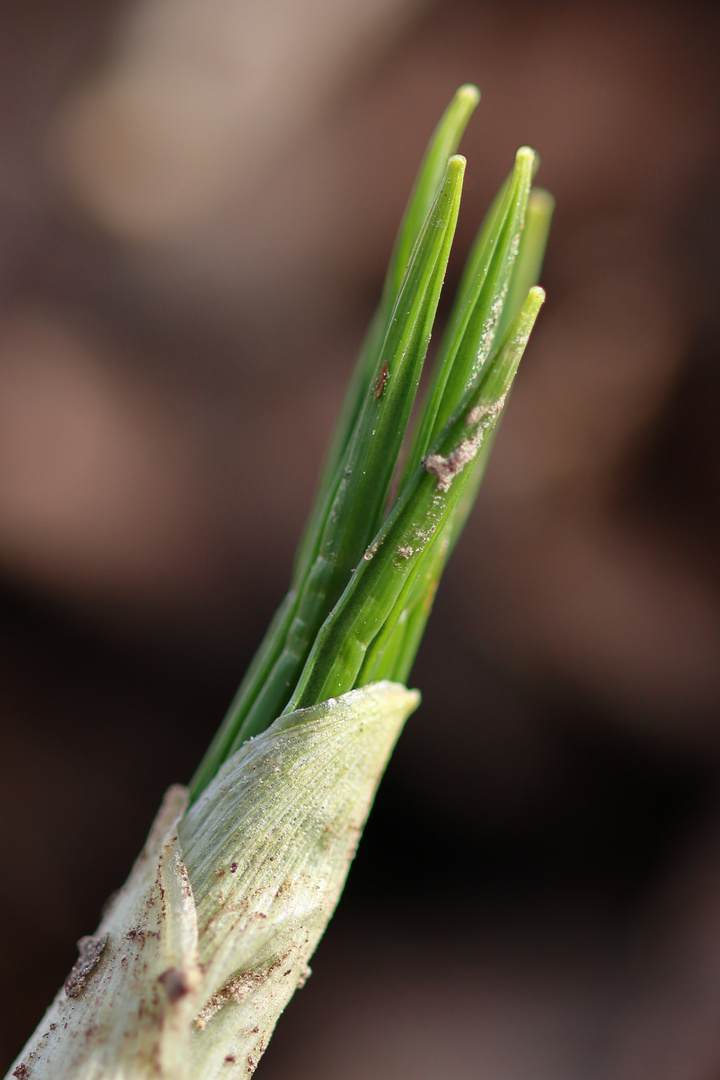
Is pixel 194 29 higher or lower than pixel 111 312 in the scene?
higher

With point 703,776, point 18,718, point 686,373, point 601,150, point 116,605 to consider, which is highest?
point 601,150

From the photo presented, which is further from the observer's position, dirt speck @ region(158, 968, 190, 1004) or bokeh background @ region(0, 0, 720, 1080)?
bokeh background @ region(0, 0, 720, 1080)

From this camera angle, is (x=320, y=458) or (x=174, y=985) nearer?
(x=174, y=985)

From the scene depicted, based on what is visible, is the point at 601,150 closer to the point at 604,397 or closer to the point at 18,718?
the point at 604,397

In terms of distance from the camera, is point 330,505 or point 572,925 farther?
point 572,925

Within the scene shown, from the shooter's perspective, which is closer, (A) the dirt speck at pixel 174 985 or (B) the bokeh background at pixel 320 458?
(A) the dirt speck at pixel 174 985

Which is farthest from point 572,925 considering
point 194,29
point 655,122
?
point 194,29

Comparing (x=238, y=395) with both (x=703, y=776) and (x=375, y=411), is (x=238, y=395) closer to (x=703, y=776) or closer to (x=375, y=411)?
(x=375, y=411)

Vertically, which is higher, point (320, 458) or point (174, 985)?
point (320, 458)
